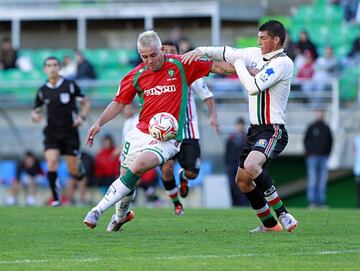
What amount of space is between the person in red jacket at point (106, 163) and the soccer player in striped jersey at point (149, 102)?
43.5ft

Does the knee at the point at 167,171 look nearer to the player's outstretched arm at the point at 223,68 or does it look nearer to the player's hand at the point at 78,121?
the player's hand at the point at 78,121

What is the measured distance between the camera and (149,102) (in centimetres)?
1105

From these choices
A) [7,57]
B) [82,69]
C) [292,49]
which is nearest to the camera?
[292,49]

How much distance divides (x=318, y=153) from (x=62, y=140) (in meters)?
7.36

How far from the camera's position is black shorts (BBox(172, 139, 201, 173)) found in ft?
48.5

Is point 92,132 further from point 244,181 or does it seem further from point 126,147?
point 244,181

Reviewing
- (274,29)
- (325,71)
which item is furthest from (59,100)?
(325,71)

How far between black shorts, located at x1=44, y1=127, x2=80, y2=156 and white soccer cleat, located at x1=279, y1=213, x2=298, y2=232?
7226 mm

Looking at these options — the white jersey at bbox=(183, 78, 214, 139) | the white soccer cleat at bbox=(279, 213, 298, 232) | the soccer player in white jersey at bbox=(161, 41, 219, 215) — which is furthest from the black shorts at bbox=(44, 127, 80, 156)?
the white soccer cleat at bbox=(279, 213, 298, 232)

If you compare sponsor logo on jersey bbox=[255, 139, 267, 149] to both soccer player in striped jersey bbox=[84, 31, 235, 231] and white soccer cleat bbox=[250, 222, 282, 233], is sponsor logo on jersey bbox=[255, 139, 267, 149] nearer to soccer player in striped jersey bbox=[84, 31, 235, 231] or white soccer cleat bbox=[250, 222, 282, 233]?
soccer player in striped jersey bbox=[84, 31, 235, 231]

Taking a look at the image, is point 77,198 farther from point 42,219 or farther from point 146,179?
point 42,219

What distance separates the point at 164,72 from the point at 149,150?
0.86 metres

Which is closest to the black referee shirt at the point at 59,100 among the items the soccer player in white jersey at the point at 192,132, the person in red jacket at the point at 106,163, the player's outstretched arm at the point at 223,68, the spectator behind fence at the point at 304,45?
the soccer player in white jersey at the point at 192,132

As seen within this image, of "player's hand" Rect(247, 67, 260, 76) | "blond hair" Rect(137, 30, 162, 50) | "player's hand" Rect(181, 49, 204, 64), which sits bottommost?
"player's hand" Rect(247, 67, 260, 76)
